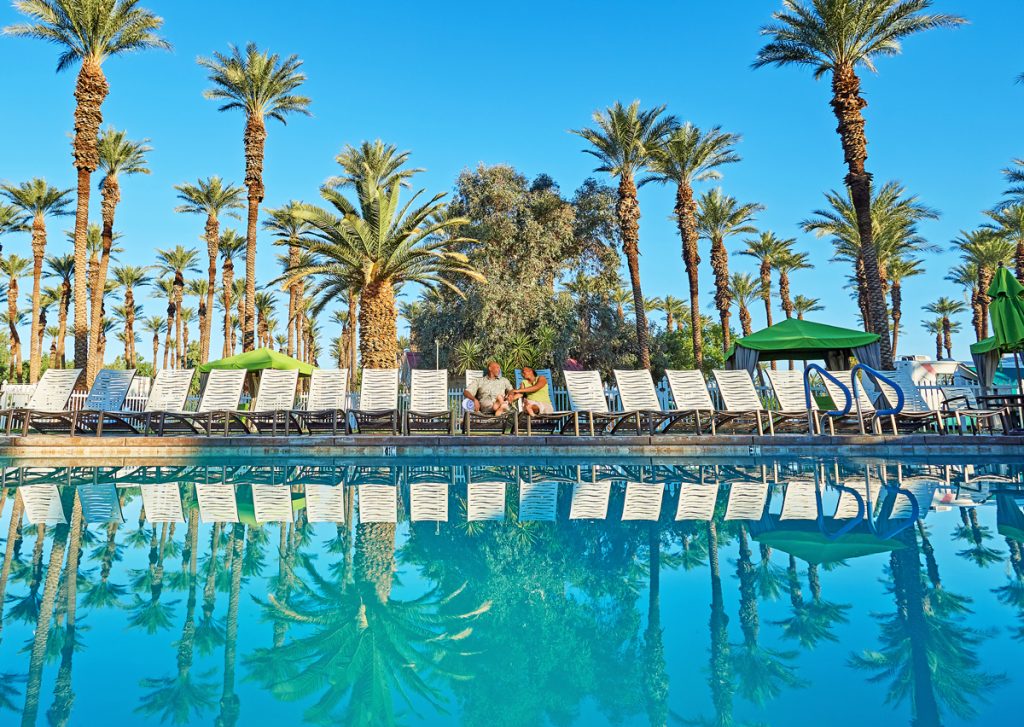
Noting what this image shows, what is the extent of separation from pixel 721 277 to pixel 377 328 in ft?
57.9

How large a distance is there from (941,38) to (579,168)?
14.1 meters

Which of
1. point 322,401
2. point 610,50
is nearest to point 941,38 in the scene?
point 610,50

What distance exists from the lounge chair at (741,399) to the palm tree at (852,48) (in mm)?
8123

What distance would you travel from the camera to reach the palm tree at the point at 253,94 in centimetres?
2175

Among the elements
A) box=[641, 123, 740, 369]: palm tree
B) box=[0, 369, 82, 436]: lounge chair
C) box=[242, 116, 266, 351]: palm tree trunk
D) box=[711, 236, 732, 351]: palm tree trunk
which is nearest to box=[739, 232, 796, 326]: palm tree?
box=[711, 236, 732, 351]: palm tree trunk

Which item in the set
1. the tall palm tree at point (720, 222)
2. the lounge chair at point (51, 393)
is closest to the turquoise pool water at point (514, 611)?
the lounge chair at point (51, 393)

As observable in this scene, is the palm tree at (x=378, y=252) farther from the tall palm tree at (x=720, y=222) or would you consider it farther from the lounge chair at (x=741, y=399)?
the tall palm tree at (x=720, y=222)

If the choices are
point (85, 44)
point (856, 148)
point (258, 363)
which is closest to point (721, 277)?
point (856, 148)

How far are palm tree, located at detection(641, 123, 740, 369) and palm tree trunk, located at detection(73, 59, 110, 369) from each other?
749 inches

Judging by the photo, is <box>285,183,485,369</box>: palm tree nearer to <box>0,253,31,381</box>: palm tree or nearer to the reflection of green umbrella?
the reflection of green umbrella

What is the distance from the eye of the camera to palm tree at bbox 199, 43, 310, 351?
21.8m

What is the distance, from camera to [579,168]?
28406 millimetres

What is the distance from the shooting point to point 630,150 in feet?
78.0

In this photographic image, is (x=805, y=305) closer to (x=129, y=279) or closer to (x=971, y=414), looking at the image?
(x=971, y=414)
